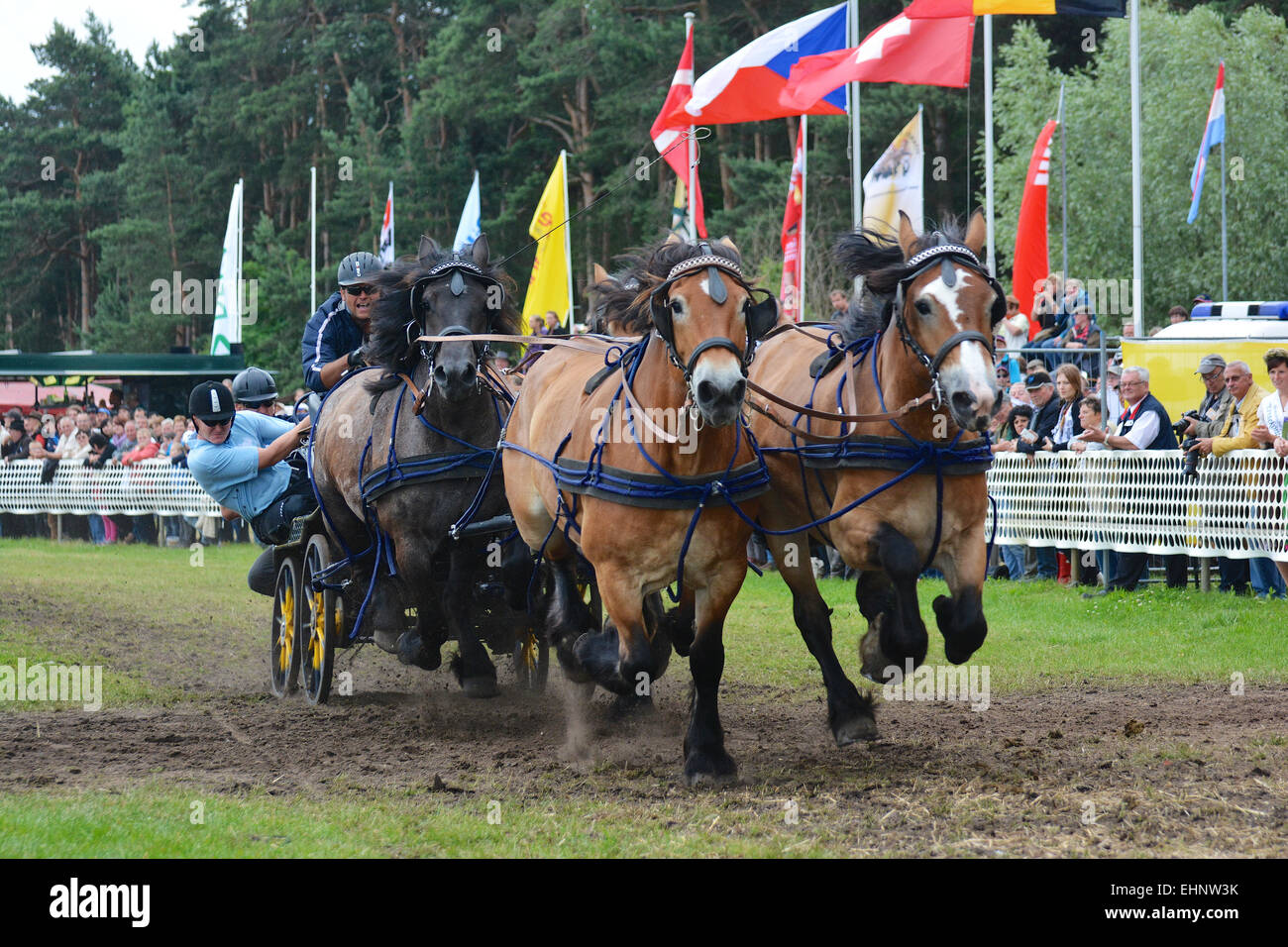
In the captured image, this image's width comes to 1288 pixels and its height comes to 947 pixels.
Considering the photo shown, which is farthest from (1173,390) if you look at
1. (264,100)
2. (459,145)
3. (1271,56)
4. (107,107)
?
(107,107)

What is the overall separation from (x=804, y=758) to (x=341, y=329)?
184 inches

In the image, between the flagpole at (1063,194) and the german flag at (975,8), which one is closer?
the german flag at (975,8)

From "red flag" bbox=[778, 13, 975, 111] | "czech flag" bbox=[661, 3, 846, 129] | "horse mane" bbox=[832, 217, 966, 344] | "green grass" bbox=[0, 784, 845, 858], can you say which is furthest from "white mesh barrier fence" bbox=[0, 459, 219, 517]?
"green grass" bbox=[0, 784, 845, 858]

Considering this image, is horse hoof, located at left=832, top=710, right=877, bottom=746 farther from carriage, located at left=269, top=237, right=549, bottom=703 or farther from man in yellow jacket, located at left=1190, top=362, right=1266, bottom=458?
man in yellow jacket, located at left=1190, top=362, right=1266, bottom=458

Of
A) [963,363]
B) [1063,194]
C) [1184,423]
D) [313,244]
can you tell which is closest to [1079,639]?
[1184,423]

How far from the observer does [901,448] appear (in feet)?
21.9

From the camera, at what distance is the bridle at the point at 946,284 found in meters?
6.21

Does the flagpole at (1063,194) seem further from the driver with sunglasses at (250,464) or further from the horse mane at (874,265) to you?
the horse mane at (874,265)

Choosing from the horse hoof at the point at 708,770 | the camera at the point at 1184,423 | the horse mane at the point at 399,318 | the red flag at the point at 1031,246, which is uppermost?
the red flag at the point at 1031,246

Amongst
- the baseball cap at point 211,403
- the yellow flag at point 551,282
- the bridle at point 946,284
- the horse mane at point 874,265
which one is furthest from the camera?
the yellow flag at point 551,282

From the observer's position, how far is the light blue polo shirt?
29.8 ft

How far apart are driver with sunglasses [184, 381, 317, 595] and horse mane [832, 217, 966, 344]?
3.75 meters

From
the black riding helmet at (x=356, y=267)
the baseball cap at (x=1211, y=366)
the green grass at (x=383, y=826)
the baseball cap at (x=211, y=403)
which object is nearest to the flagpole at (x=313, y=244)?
the black riding helmet at (x=356, y=267)

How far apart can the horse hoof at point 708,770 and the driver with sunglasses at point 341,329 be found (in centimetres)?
399
